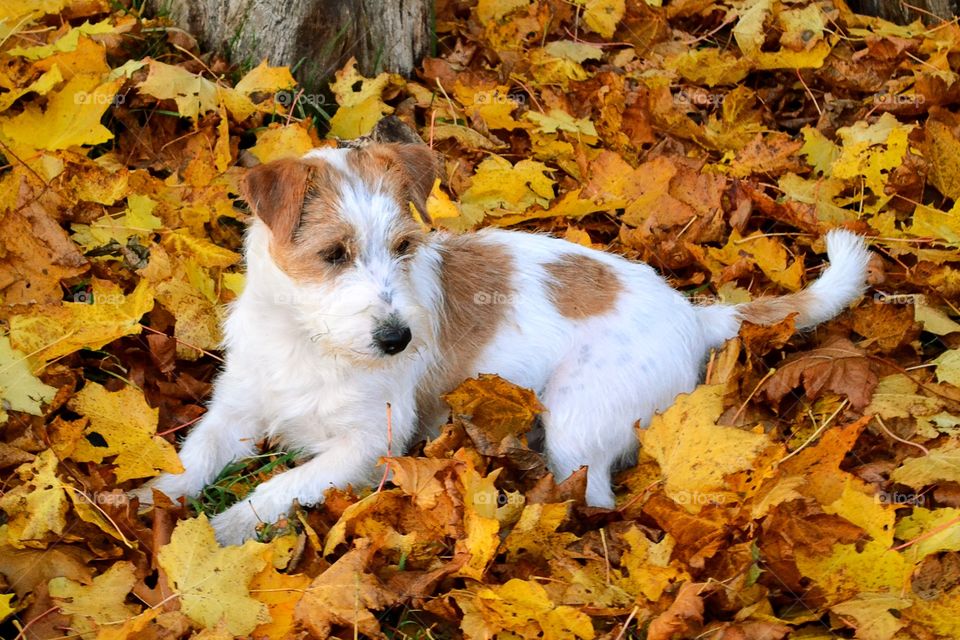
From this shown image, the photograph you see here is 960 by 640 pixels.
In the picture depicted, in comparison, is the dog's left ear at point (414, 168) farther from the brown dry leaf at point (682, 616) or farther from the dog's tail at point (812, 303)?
A: the brown dry leaf at point (682, 616)

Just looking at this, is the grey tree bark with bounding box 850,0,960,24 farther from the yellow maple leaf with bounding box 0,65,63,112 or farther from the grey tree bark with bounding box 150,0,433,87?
the yellow maple leaf with bounding box 0,65,63,112

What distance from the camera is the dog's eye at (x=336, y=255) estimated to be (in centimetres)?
354

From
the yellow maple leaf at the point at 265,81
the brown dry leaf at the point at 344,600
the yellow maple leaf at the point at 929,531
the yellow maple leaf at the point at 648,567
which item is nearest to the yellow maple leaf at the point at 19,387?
the brown dry leaf at the point at 344,600

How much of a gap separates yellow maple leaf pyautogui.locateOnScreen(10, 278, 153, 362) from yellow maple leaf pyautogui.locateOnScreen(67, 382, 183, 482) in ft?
0.76

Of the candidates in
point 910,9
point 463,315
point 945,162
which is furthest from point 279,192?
point 910,9

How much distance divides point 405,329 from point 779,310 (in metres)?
1.74

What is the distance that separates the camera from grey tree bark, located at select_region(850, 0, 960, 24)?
6125 millimetres

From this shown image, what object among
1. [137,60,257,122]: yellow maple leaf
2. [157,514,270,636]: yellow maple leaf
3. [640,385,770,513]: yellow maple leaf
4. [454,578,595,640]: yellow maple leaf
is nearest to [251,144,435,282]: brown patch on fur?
[157,514,270,636]: yellow maple leaf

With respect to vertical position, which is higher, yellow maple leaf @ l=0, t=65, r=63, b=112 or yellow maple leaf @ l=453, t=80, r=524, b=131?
yellow maple leaf @ l=0, t=65, r=63, b=112

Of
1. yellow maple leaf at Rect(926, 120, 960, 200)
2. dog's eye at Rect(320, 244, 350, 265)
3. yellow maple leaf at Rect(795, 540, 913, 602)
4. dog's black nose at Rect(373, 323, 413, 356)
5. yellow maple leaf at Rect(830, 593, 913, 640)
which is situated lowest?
yellow maple leaf at Rect(830, 593, 913, 640)

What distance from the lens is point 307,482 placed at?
12.3 feet

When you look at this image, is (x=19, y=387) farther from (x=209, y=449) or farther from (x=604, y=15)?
(x=604, y=15)

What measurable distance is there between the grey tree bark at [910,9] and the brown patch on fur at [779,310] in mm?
2921

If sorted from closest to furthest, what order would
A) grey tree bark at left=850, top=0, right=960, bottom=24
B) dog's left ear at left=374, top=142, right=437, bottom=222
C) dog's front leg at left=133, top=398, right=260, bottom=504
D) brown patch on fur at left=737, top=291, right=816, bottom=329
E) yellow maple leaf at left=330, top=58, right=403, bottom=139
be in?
dog's left ear at left=374, top=142, right=437, bottom=222 < dog's front leg at left=133, top=398, right=260, bottom=504 < brown patch on fur at left=737, top=291, right=816, bottom=329 < yellow maple leaf at left=330, top=58, right=403, bottom=139 < grey tree bark at left=850, top=0, right=960, bottom=24
